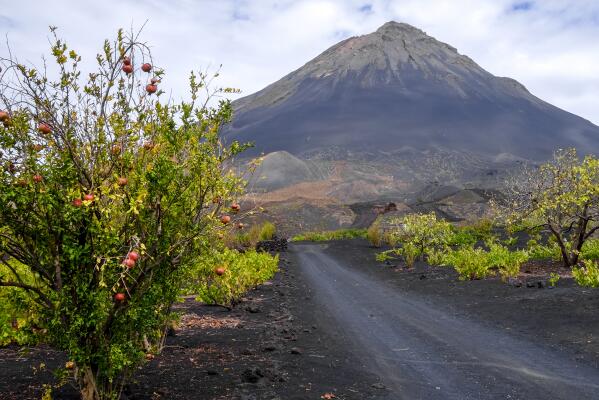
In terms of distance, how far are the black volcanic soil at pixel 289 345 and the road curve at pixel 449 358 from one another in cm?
30

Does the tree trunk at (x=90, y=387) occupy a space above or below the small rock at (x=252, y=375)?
above

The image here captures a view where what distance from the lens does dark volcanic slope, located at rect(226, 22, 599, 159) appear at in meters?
133

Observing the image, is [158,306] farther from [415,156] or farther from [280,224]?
[415,156]

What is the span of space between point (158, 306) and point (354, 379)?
9.33 ft

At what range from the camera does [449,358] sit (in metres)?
7.49

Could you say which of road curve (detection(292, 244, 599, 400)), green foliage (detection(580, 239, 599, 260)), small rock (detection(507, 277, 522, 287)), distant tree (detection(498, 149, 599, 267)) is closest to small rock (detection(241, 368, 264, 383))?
road curve (detection(292, 244, 599, 400))

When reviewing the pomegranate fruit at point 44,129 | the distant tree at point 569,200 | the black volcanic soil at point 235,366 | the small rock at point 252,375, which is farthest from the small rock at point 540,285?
the pomegranate fruit at point 44,129

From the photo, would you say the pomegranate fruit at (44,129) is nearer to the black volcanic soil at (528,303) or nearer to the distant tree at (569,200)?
the black volcanic soil at (528,303)

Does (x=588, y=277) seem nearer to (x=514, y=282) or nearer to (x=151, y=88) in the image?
(x=514, y=282)

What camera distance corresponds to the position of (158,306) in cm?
512

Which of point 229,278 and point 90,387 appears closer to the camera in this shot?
point 90,387

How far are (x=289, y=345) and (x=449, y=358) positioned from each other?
2.61 meters

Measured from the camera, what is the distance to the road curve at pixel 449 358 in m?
5.93

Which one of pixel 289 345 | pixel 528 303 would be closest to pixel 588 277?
pixel 528 303
